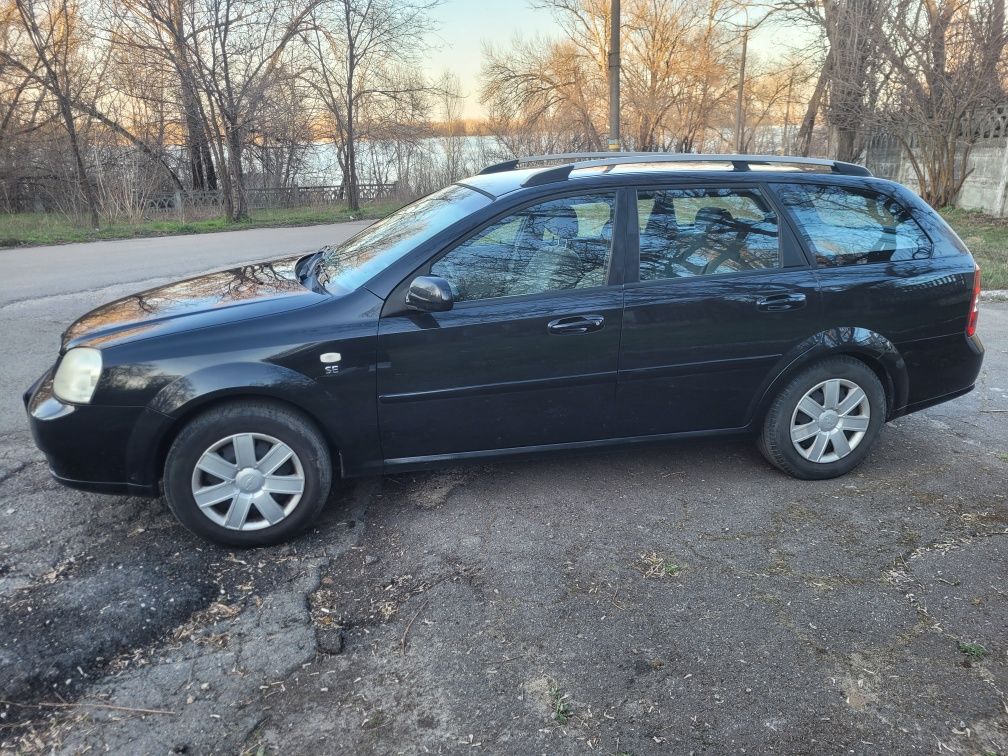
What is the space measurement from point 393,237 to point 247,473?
1.49m

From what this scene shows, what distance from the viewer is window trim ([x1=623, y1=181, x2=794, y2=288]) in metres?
3.60

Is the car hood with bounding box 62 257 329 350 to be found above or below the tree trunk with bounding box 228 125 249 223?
below

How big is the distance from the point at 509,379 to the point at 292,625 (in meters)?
1.44

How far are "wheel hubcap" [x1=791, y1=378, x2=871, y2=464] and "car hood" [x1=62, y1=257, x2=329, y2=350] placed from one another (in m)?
2.61

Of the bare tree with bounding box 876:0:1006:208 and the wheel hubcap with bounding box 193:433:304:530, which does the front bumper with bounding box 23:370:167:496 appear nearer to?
the wheel hubcap with bounding box 193:433:304:530

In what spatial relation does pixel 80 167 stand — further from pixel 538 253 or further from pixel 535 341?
pixel 535 341

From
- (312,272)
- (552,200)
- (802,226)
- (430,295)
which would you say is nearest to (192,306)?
(312,272)

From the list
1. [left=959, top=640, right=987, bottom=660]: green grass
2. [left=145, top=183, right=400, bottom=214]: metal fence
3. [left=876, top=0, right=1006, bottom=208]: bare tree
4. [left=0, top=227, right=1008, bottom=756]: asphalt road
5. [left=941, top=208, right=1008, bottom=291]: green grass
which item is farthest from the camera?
[left=145, top=183, right=400, bottom=214]: metal fence

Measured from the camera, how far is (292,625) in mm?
2754

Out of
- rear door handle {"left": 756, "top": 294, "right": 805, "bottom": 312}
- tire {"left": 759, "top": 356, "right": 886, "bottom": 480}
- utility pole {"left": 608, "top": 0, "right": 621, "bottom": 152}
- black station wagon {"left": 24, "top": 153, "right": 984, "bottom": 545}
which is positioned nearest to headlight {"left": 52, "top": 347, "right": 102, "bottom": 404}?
black station wagon {"left": 24, "top": 153, "right": 984, "bottom": 545}

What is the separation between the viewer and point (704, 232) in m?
3.76

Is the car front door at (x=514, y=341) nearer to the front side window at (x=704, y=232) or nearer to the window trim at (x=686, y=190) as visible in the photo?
the window trim at (x=686, y=190)

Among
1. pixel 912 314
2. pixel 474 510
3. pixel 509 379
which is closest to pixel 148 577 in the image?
pixel 474 510

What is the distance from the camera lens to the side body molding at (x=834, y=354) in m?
3.78
